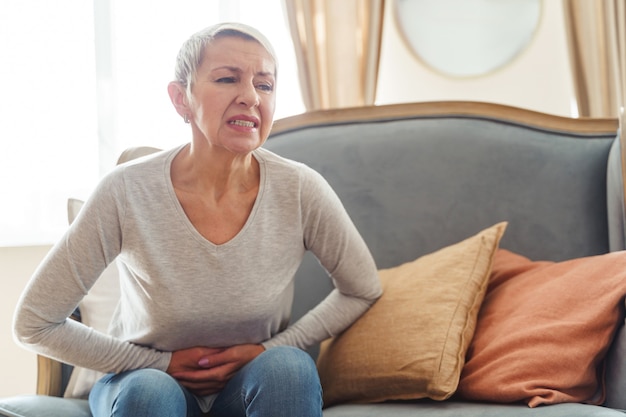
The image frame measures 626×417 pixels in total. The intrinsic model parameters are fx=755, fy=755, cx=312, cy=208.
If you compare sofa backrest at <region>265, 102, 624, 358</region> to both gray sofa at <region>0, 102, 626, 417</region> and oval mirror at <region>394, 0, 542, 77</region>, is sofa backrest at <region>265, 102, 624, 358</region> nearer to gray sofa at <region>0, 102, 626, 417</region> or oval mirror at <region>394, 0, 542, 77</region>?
gray sofa at <region>0, 102, 626, 417</region>

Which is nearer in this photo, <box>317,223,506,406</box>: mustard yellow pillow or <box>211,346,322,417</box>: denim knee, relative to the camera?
<box>211,346,322,417</box>: denim knee

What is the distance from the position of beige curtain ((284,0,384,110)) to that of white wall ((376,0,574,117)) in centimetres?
23

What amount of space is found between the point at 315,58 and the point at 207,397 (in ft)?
5.53

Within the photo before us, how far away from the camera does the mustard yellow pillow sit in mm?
1445

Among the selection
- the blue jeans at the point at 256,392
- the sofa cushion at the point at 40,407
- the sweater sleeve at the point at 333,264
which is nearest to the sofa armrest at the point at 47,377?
the sofa cushion at the point at 40,407

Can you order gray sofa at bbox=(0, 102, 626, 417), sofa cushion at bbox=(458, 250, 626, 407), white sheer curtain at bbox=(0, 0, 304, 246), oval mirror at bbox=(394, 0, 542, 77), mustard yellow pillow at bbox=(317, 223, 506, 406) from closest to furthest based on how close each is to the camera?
sofa cushion at bbox=(458, 250, 626, 407) < mustard yellow pillow at bbox=(317, 223, 506, 406) < gray sofa at bbox=(0, 102, 626, 417) < white sheer curtain at bbox=(0, 0, 304, 246) < oval mirror at bbox=(394, 0, 542, 77)

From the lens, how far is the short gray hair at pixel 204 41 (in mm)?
1440

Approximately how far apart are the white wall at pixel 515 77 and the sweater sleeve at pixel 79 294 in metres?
1.85

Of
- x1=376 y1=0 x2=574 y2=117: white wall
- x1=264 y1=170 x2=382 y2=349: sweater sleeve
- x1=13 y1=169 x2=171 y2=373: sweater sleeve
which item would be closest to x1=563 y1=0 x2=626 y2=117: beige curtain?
x1=376 y1=0 x2=574 y2=117: white wall

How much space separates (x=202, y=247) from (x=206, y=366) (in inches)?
9.3

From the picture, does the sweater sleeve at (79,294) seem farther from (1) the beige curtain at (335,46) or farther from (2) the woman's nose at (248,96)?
(1) the beige curtain at (335,46)

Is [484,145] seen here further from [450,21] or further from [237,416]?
[450,21]

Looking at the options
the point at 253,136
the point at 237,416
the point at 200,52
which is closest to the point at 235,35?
the point at 200,52

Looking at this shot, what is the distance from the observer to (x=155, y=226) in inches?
58.1
